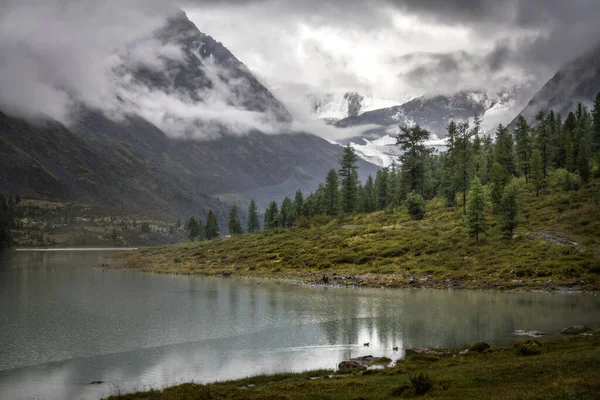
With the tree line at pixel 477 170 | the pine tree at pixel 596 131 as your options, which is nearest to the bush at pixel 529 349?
the tree line at pixel 477 170

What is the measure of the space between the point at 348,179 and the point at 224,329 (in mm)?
112739

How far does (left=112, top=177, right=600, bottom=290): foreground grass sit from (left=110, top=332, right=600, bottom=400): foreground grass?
44.5 metres

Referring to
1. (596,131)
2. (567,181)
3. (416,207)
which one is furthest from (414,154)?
(596,131)

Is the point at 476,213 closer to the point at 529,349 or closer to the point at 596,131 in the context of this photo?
the point at 529,349

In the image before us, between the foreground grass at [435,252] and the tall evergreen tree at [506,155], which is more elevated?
the tall evergreen tree at [506,155]

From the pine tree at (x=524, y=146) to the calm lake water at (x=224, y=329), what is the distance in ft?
273

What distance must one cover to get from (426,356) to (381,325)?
14791mm

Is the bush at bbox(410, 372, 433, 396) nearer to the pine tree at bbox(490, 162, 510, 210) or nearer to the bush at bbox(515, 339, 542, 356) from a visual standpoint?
the bush at bbox(515, 339, 542, 356)

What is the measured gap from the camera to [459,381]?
25719 mm

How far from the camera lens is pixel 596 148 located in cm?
14412

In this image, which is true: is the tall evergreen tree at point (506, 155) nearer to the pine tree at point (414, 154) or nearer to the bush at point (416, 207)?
the pine tree at point (414, 154)

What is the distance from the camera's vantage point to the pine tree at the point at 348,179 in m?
158

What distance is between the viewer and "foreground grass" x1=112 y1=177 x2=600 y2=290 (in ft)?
258

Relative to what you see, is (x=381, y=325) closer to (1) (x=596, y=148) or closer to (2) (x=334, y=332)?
(2) (x=334, y=332)
